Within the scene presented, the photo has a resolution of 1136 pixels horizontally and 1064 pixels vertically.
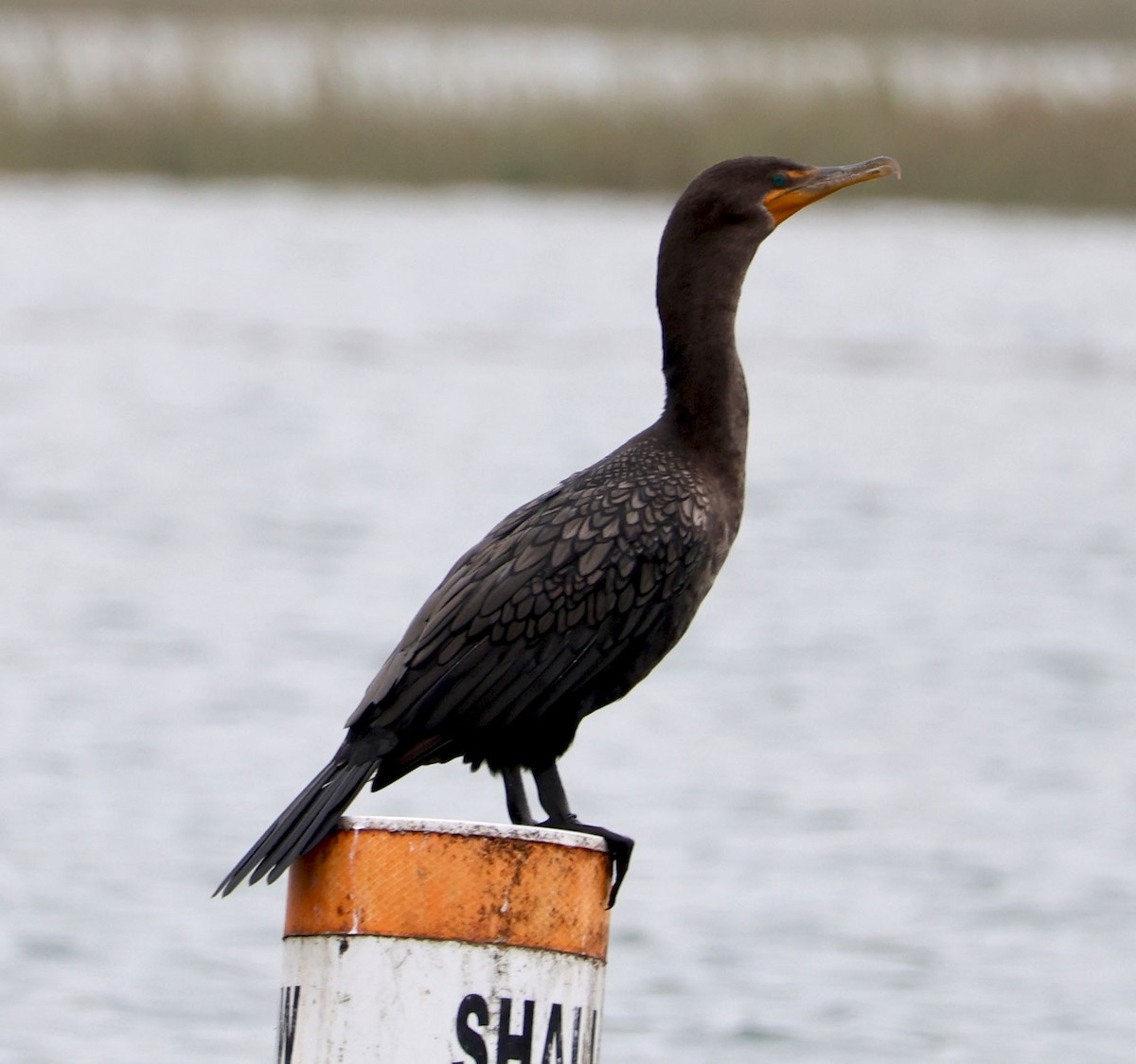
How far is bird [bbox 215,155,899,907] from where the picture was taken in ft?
13.7

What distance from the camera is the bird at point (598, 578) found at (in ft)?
13.7

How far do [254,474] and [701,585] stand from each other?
420 inches

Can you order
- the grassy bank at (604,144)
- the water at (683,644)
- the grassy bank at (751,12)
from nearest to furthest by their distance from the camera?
the water at (683,644) → the grassy bank at (604,144) → the grassy bank at (751,12)

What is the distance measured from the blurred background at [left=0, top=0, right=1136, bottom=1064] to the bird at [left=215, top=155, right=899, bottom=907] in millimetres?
2894

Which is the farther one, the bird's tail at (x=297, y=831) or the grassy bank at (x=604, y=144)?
the grassy bank at (x=604, y=144)

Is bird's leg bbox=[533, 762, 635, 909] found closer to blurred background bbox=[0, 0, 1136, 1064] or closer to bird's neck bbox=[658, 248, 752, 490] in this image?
bird's neck bbox=[658, 248, 752, 490]

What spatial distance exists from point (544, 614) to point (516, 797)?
318 mm

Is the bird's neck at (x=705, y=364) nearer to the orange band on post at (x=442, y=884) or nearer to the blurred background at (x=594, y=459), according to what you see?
the orange band on post at (x=442, y=884)

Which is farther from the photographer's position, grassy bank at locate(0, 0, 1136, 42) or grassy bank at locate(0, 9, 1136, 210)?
grassy bank at locate(0, 0, 1136, 42)

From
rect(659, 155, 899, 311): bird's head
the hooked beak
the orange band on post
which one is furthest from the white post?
the hooked beak

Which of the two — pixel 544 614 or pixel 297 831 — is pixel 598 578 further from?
pixel 297 831

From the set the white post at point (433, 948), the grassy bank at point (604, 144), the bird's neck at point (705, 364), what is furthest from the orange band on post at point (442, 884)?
the grassy bank at point (604, 144)

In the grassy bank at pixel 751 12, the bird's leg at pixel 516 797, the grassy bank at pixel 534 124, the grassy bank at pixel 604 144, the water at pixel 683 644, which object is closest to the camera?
the bird's leg at pixel 516 797

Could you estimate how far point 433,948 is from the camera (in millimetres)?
3770
